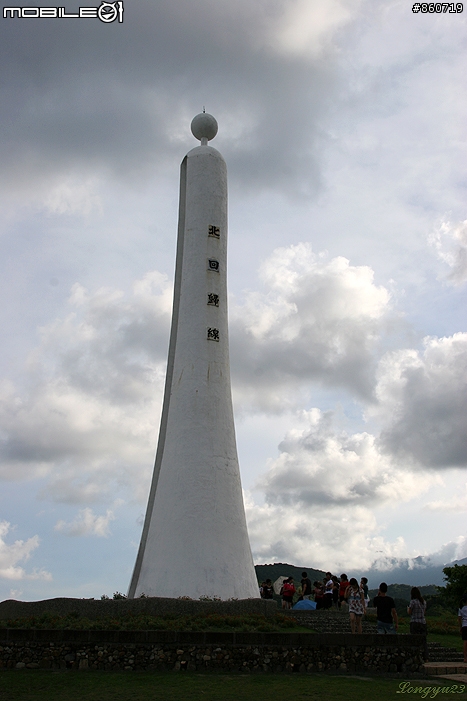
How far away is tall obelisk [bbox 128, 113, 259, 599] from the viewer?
14.8 metres

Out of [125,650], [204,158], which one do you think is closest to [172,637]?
[125,650]

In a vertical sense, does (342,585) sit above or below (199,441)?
below

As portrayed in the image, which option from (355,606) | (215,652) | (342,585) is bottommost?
(215,652)

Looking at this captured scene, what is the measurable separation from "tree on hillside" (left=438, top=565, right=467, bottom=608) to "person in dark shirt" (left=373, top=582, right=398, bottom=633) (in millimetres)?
15025

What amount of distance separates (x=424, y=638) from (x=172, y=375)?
9.31 metres

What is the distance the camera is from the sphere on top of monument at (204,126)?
62.5 feet

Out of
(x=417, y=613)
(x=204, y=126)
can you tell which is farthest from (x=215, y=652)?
(x=204, y=126)

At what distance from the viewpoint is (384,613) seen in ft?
34.1

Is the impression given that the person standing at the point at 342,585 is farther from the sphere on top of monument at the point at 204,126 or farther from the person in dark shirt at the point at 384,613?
the sphere on top of monument at the point at 204,126

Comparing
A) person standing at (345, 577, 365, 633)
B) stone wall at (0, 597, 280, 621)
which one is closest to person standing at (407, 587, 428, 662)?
person standing at (345, 577, 365, 633)

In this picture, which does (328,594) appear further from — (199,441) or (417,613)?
(417,613)

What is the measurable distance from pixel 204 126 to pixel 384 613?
14046 mm

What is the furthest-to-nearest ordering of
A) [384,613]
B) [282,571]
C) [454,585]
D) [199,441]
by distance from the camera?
[282,571]
[454,585]
[199,441]
[384,613]

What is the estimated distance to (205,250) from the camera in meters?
17.5
